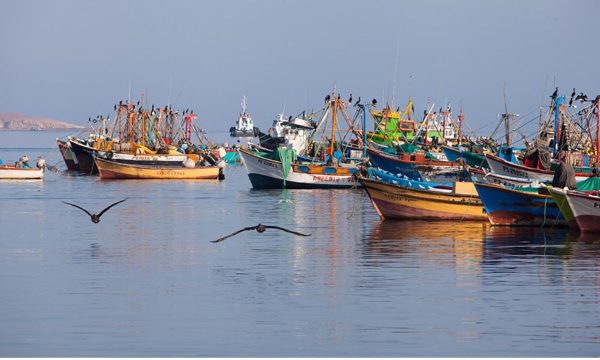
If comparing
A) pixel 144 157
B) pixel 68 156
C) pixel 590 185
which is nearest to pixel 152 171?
pixel 144 157

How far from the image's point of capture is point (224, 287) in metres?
26.8

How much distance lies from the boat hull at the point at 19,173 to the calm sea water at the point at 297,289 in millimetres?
32402

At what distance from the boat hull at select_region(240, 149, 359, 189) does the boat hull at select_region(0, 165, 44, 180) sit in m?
15.5

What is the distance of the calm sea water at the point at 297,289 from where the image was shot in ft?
68.1

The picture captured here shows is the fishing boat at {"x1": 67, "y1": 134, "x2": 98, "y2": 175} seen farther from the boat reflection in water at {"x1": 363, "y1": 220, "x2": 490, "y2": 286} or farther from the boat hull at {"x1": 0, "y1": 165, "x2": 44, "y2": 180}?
the boat reflection in water at {"x1": 363, "y1": 220, "x2": 490, "y2": 286}

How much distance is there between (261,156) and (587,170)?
74.4ft

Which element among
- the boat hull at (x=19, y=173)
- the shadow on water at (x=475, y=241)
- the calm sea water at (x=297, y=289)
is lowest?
the calm sea water at (x=297, y=289)

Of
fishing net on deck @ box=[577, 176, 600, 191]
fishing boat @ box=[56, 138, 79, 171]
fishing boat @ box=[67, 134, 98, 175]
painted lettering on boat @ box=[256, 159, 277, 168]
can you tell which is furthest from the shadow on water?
fishing boat @ box=[56, 138, 79, 171]

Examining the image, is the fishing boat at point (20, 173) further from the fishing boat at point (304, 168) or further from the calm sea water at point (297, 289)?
the calm sea water at point (297, 289)

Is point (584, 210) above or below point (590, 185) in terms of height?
below

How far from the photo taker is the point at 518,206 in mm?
38781

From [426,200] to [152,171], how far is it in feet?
139

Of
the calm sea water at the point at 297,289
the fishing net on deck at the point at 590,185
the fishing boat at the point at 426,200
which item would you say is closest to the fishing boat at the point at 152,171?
the calm sea water at the point at 297,289

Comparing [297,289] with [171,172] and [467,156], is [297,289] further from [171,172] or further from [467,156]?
[171,172]
